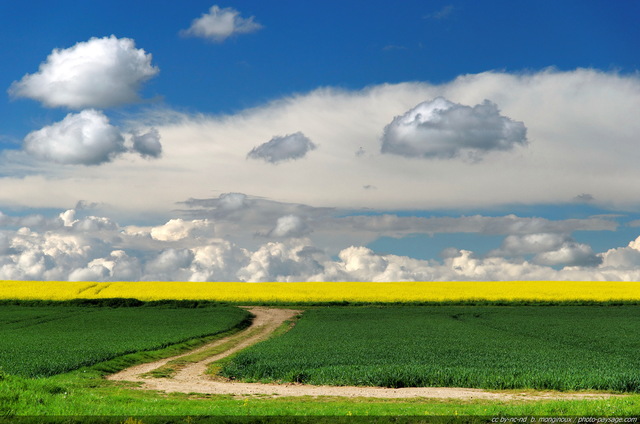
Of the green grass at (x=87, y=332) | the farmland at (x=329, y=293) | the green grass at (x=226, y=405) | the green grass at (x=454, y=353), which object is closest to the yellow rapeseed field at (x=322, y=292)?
the farmland at (x=329, y=293)

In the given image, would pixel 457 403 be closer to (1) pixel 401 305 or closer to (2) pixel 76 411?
(2) pixel 76 411

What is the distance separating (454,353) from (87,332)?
32.6 m

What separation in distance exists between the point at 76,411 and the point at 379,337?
3028 cm

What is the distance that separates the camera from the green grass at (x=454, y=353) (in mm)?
28312

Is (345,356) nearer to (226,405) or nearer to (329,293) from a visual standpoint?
(226,405)

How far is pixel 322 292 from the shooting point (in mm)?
90375

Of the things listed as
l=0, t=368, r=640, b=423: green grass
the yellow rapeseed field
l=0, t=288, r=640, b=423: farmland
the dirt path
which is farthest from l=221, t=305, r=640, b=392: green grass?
the yellow rapeseed field

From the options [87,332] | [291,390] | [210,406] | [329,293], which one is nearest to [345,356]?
[291,390]

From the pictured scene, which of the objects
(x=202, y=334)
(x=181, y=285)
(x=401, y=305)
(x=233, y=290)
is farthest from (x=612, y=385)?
(x=181, y=285)

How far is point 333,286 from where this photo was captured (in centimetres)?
10219

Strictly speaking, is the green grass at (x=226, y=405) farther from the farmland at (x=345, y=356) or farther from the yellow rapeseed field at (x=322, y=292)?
the yellow rapeseed field at (x=322, y=292)

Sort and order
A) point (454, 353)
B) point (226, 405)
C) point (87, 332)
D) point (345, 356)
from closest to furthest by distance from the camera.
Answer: point (226, 405) → point (345, 356) → point (454, 353) → point (87, 332)

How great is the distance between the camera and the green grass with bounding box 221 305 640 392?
28.3m

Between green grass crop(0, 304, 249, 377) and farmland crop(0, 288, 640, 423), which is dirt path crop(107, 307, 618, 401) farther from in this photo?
green grass crop(0, 304, 249, 377)
